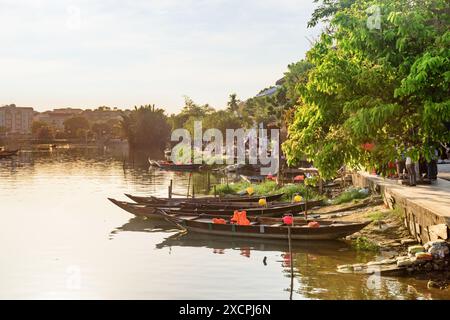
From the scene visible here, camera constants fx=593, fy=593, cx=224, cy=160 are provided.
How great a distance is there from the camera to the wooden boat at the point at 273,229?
22469 mm

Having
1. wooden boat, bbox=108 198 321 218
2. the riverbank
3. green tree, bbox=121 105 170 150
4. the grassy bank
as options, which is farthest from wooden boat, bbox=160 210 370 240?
green tree, bbox=121 105 170 150

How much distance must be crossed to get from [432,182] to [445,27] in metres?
12.3

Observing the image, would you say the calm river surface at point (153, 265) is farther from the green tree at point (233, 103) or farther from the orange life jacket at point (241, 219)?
the green tree at point (233, 103)

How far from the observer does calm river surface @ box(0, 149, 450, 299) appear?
17203 millimetres

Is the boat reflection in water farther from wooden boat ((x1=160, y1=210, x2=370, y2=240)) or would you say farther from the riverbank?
the riverbank

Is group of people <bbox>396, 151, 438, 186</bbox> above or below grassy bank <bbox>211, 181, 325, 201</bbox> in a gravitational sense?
above

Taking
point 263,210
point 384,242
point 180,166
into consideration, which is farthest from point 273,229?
point 180,166

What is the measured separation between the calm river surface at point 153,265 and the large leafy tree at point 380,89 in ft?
12.1

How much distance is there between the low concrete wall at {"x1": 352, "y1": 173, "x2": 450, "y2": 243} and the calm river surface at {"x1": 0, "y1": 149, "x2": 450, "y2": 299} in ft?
5.70

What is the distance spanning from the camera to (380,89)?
15.2 m

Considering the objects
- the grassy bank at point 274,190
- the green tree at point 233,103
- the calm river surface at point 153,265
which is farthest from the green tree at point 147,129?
the calm river surface at point 153,265

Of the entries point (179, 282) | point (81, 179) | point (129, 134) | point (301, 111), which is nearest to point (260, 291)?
point (179, 282)

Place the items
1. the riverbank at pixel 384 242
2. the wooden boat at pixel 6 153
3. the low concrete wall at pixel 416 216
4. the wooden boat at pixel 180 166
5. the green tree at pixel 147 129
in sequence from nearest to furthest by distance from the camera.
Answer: the riverbank at pixel 384 242
the low concrete wall at pixel 416 216
the wooden boat at pixel 180 166
the wooden boat at pixel 6 153
the green tree at pixel 147 129

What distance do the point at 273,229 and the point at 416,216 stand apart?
19.6 feet
